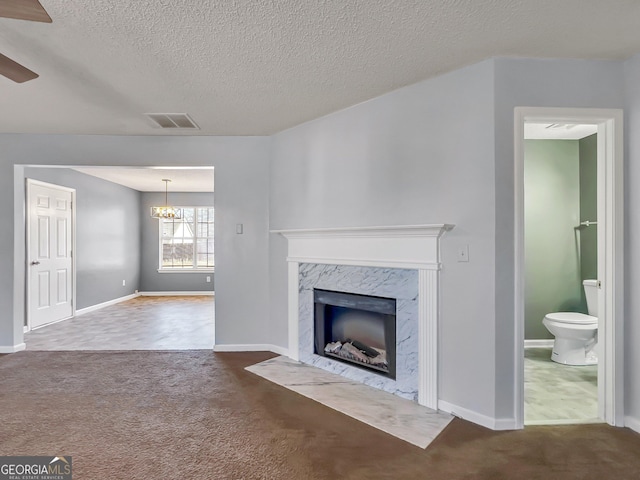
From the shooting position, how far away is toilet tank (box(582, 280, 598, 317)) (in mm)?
3737

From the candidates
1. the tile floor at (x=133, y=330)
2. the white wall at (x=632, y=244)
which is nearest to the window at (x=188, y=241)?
the tile floor at (x=133, y=330)

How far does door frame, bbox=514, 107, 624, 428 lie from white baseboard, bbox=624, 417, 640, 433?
0.12ft

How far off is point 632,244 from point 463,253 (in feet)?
3.61

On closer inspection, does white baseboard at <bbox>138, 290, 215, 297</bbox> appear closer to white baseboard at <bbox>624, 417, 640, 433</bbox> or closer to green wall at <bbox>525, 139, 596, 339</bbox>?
green wall at <bbox>525, 139, 596, 339</bbox>

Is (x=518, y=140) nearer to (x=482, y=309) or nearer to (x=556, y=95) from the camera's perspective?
(x=556, y=95)

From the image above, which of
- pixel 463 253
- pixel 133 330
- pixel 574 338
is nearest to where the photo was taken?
pixel 463 253

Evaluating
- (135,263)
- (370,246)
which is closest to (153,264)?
(135,263)

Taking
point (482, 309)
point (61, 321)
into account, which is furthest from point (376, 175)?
point (61, 321)

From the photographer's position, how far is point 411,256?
2770 mm

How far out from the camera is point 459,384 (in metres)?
2.54

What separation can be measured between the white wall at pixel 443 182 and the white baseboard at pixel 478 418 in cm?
4

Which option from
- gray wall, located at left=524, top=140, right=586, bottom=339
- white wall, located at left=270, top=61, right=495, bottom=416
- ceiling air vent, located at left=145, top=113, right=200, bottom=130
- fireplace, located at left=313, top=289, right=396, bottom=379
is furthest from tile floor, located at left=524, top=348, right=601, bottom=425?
ceiling air vent, located at left=145, top=113, right=200, bottom=130

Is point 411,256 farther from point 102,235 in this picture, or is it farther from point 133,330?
point 102,235

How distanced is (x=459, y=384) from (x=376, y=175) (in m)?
1.74
